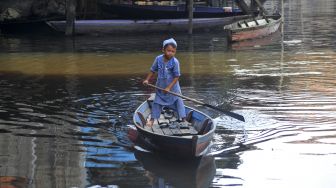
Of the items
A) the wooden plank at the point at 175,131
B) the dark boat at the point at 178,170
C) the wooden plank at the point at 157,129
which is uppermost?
the wooden plank at the point at 175,131

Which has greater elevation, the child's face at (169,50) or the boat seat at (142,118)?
the child's face at (169,50)

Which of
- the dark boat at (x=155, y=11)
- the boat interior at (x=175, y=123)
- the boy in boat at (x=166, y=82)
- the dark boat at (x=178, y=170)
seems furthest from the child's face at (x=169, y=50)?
the dark boat at (x=155, y=11)

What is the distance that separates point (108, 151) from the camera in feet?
27.5

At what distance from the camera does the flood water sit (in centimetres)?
728

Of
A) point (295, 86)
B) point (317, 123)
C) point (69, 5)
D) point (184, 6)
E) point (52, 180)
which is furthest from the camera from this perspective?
point (184, 6)

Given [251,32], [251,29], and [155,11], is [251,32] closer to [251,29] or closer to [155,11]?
[251,29]

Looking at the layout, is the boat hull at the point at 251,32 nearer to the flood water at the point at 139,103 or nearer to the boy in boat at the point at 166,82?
the flood water at the point at 139,103

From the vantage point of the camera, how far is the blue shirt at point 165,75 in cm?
853

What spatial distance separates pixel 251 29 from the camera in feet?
87.7

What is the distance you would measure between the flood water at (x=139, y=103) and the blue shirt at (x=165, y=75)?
966 mm

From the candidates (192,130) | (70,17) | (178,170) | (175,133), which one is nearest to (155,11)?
(70,17)

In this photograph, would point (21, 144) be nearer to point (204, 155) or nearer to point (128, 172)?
point (128, 172)

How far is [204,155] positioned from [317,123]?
9.54 feet

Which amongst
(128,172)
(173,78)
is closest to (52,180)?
(128,172)
